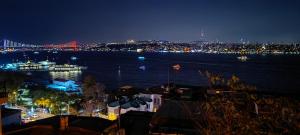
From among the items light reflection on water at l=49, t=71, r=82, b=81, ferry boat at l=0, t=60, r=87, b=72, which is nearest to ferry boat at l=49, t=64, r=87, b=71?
ferry boat at l=0, t=60, r=87, b=72

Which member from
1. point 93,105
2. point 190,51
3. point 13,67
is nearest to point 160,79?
point 93,105

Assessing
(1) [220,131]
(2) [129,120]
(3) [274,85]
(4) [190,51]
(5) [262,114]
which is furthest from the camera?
(4) [190,51]

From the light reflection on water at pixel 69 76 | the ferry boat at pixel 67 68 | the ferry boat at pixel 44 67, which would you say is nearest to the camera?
the light reflection on water at pixel 69 76

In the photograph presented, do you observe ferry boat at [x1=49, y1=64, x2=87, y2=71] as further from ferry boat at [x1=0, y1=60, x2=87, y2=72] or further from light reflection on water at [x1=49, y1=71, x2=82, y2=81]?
light reflection on water at [x1=49, y1=71, x2=82, y2=81]

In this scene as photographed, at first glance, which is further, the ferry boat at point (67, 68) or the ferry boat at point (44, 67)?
the ferry boat at point (44, 67)

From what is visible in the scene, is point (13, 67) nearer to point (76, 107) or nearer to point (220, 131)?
point (76, 107)

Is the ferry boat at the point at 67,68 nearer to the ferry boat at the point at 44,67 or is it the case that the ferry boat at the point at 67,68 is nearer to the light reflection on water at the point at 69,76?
the ferry boat at the point at 44,67

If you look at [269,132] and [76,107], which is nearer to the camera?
[269,132]

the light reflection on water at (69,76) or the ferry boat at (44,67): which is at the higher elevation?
the ferry boat at (44,67)

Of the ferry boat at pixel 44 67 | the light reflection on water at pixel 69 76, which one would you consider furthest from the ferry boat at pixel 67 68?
the light reflection on water at pixel 69 76

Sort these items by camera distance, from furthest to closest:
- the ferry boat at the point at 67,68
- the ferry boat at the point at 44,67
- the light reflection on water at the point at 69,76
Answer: the ferry boat at the point at 44,67 → the ferry boat at the point at 67,68 → the light reflection on water at the point at 69,76

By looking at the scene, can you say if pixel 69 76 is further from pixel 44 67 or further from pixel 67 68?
pixel 44 67
